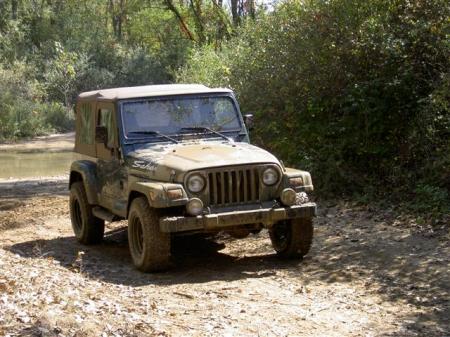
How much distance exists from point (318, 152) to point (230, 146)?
187 inches

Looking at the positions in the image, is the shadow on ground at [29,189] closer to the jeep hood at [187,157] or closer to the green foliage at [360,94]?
the green foliage at [360,94]

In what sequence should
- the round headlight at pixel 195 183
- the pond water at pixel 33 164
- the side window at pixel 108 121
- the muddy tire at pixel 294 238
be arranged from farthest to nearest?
1. the pond water at pixel 33 164
2. the side window at pixel 108 121
3. the muddy tire at pixel 294 238
4. the round headlight at pixel 195 183

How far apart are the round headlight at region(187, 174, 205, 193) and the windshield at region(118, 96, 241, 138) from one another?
1237 mm

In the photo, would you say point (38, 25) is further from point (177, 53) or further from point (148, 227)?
point (148, 227)

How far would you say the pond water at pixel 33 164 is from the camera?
22877 mm

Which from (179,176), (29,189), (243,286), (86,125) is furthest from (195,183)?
(29,189)

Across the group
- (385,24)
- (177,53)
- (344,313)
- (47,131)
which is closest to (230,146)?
(344,313)

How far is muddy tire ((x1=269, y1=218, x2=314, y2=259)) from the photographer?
8.62 m

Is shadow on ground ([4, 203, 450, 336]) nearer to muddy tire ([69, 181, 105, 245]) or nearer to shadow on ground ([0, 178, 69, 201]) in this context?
muddy tire ([69, 181, 105, 245])

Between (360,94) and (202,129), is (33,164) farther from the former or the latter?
(202,129)

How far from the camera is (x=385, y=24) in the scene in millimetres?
13273

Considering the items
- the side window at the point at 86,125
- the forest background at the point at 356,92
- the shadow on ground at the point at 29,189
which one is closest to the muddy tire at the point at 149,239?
the side window at the point at 86,125

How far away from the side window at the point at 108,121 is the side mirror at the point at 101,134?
51mm

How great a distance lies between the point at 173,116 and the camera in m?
9.23
